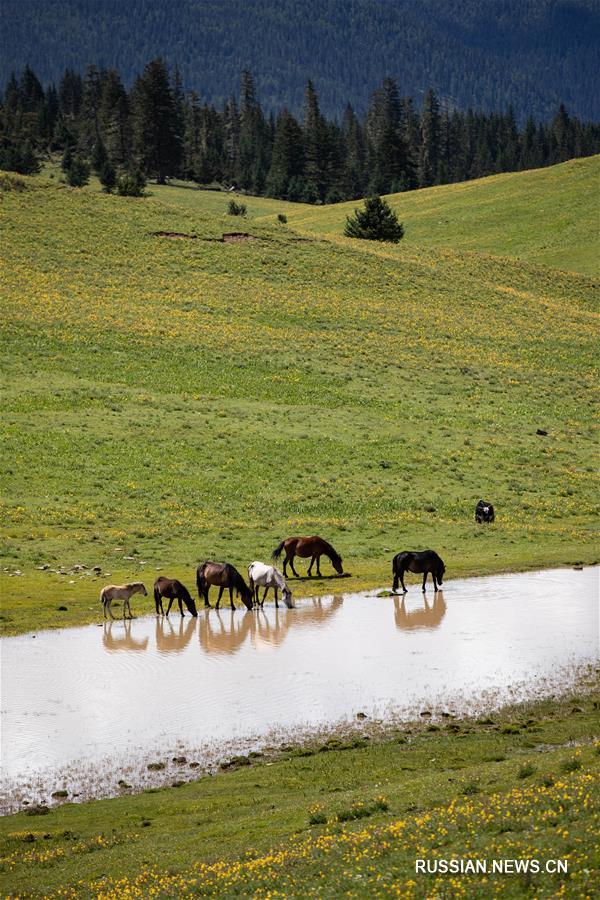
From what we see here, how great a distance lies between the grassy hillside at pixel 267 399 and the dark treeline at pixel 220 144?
2266 inches

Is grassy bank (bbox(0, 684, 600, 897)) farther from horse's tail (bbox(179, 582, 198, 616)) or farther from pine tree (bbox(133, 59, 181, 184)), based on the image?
pine tree (bbox(133, 59, 181, 184))

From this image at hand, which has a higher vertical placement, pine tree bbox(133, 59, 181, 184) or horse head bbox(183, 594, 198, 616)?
pine tree bbox(133, 59, 181, 184)

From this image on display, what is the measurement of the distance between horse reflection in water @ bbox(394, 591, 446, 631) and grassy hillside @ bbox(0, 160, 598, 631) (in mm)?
2641

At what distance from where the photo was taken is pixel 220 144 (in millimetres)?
184625

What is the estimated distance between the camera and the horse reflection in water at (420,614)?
2919 centimetres

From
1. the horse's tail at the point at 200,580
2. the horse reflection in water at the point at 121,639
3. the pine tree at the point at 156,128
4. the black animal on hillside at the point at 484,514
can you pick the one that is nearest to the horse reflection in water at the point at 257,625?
the horse's tail at the point at 200,580

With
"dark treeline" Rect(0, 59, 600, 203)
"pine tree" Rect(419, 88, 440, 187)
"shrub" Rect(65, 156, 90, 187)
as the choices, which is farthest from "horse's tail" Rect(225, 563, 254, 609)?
"pine tree" Rect(419, 88, 440, 187)

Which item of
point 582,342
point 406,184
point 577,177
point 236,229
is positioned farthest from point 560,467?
point 406,184

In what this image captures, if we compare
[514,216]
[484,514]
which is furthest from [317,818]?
[514,216]

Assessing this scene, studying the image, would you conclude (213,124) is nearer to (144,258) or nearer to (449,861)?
(144,258)

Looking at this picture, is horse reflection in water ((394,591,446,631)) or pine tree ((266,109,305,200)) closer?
horse reflection in water ((394,591,446,631))

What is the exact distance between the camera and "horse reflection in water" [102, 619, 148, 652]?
26875 mm

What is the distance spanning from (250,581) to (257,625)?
2.16m

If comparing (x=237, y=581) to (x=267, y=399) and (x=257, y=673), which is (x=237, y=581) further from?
(x=267, y=399)
